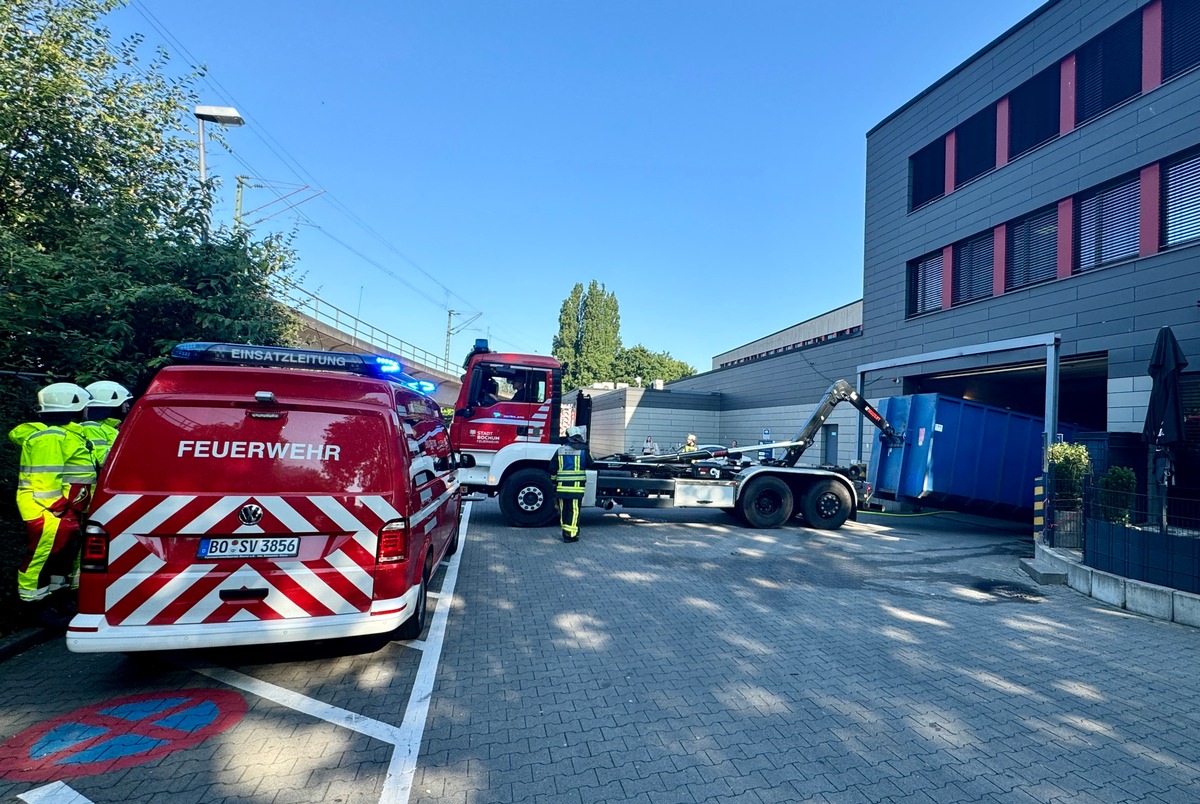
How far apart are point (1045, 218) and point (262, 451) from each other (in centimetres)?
1495

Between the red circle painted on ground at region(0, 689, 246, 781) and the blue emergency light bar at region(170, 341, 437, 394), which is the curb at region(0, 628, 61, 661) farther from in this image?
the blue emergency light bar at region(170, 341, 437, 394)

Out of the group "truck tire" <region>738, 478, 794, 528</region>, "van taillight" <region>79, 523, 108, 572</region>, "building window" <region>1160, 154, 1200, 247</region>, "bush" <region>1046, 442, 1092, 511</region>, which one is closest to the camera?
"van taillight" <region>79, 523, 108, 572</region>

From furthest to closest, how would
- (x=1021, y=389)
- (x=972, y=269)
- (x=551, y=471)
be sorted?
1. (x=1021, y=389)
2. (x=972, y=269)
3. (x=551, y=471)

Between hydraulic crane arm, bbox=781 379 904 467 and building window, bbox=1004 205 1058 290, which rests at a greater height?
building window, bbox=1004 205 1058 290

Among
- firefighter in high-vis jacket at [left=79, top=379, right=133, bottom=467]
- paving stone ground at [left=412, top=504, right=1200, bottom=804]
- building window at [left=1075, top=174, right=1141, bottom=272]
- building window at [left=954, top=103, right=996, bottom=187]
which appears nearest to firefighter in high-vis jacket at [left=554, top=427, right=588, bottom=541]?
paving stone ground at [left=412, top=504, right=1200, bottom=804]

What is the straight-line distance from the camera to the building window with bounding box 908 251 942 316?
15.2 m

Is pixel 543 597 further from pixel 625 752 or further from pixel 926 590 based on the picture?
pixel 926 590

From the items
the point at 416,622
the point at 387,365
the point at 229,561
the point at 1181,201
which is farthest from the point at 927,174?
the point at 229,561

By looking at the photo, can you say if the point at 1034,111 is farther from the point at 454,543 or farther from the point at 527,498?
the point at 454,543

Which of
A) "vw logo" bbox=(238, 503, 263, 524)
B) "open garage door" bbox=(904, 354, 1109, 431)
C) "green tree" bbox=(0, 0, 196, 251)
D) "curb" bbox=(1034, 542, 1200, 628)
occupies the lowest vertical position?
"curb" bbox=(1034, 542, 1200, 628)

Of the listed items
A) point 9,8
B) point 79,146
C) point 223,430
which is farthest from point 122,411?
point 9,8

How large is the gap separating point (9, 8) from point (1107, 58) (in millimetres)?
18209

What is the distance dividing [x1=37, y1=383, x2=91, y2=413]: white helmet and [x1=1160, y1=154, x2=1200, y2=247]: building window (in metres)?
14.9

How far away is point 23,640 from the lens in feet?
14.6
